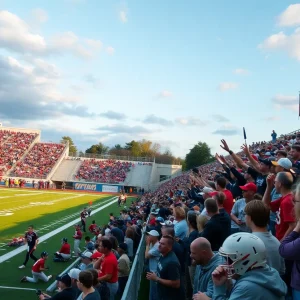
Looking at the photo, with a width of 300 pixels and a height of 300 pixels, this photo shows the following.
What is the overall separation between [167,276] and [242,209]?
1.77 m

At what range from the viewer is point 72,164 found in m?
64.4

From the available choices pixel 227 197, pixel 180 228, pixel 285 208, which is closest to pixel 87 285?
pixel 180 228

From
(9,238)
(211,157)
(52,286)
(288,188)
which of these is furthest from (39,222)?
(211,157)

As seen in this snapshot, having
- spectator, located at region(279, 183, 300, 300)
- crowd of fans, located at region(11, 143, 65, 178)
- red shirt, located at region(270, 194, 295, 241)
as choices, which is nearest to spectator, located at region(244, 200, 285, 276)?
spectator, located at region(279, 183, 300, 300)

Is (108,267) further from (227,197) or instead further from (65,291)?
(227,197)

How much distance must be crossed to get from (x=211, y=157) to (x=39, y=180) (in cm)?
3564

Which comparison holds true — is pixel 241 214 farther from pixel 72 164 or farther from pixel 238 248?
pixel 72 164

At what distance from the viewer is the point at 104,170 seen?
206ft

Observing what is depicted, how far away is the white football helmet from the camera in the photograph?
8.44 ft

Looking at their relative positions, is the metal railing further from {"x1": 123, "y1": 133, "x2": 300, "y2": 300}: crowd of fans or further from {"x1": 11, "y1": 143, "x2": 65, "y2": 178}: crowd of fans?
{"x1": 11, "y1": 143, "x2": 65, "y2": 178}: crowd of fans

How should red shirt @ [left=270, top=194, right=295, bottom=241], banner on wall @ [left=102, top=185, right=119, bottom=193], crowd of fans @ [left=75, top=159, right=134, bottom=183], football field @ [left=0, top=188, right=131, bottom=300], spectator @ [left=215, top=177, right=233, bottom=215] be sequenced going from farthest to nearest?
crowd of fans @ [left=75, top=159, right=134, bottom=183] < banner on wall @ [left=102, top=185, right=119, bottom=193] < football field @ [left=0, top=188, right=131, bottom=300] < spectator @ [left=215, top=177, right=233, bottom=215] < red shirt @ [left=270, top=194, right=295, bottom=241]

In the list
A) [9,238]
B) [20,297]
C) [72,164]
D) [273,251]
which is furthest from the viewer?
[72,164]

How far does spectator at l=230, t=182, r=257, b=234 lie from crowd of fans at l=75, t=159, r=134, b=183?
53614 millimetres

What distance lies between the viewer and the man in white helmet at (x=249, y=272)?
2.49 metres
